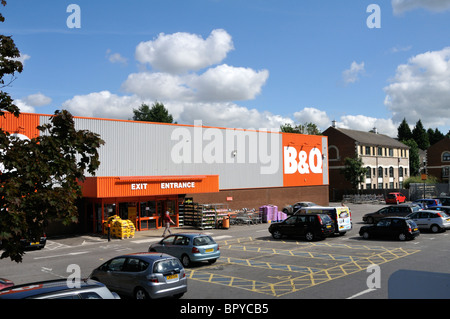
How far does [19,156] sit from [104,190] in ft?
63.1

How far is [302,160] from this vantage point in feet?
152

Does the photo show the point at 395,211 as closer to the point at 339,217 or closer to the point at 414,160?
the point at 339,217

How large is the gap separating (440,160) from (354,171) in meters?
35.8

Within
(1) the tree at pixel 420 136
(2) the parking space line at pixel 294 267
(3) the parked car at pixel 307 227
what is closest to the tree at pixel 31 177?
(2) the parking space line at pixel 294 267

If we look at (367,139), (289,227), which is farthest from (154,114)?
(289,227)

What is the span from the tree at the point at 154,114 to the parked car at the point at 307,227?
78.1m

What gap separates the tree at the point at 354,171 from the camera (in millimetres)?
62438

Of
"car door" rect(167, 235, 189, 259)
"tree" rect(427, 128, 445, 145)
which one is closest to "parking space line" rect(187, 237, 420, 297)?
"car door" rect(167, 235, 189, 259)

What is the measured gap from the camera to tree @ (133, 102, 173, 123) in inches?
3974

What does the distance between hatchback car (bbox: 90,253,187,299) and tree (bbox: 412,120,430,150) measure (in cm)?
12239

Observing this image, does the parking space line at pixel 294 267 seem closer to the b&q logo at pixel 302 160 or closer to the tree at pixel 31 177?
the tree at pixel 31 177

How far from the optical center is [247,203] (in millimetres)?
39781
